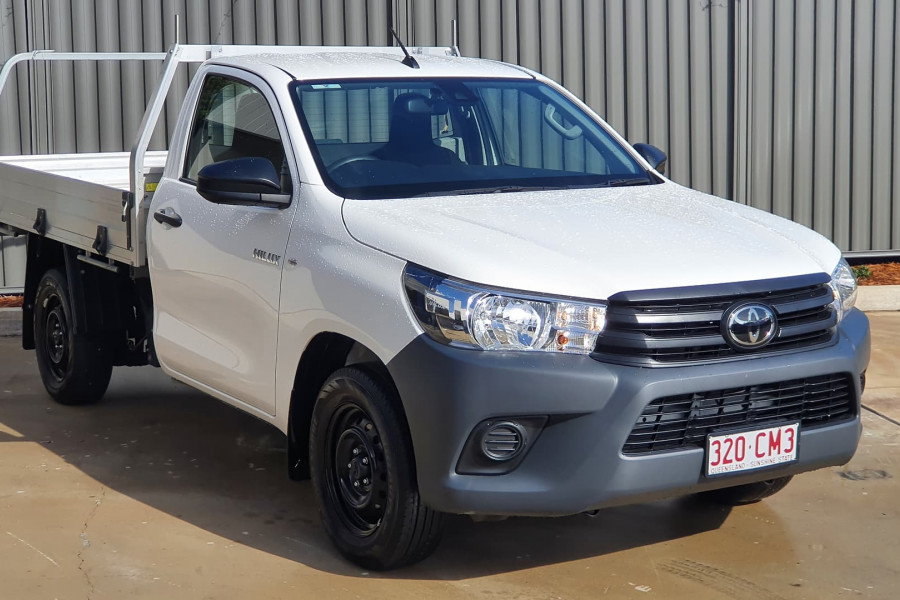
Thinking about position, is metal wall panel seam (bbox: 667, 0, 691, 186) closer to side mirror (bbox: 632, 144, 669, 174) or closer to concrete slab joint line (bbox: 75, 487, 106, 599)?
side mirror (bbox: 632, 144, 669, 174)

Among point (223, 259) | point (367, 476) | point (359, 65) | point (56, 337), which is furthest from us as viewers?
point (56, 337)

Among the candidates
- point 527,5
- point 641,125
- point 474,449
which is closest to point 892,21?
point 641,125

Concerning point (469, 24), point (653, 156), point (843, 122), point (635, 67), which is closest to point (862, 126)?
point (843, 122)

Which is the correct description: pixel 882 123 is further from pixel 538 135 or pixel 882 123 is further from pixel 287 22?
pixel 538 135

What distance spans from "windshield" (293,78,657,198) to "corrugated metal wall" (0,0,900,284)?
4.76 m

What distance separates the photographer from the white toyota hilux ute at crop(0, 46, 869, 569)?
393 cm

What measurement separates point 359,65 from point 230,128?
0.62m

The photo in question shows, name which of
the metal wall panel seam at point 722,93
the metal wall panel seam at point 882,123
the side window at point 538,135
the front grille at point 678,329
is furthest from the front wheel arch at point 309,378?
the metal wall panel seam at point 882,123

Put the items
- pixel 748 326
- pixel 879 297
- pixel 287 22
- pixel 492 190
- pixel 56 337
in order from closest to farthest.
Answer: pixel 748 326, pixel 492 190, pixel 56 337, pixel 879 297, pixel 287 22

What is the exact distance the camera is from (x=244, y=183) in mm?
4688

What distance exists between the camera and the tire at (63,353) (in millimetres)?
6758

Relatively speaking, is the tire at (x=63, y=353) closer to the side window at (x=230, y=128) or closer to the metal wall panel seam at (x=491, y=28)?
the side window at (x=230, y=128)

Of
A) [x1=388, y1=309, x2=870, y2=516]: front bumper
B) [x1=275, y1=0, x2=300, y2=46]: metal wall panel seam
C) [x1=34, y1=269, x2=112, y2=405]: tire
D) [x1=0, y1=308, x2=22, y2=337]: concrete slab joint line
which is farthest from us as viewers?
[x1=275, y1=0, x2=300, y2=46]: metal wall panel seam

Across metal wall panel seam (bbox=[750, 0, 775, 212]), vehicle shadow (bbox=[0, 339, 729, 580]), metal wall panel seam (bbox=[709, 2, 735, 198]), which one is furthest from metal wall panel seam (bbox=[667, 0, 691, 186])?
vehicle shadow (bbox=[0, 339, 729, 580])
